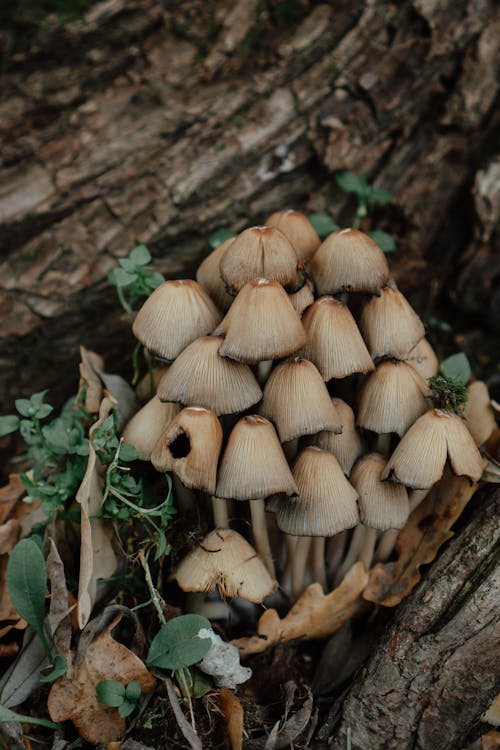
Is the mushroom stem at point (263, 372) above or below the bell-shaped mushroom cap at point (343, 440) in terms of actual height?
above

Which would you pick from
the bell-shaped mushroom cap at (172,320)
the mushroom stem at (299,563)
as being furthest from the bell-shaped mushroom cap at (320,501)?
the bell-shaped mushroom cap at (172,320)

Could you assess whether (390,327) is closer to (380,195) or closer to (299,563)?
(299,563)

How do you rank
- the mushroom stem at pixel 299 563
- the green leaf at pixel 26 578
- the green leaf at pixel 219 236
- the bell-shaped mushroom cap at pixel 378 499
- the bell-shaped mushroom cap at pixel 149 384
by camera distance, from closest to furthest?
the green leaf at pixel 26 578 → the bell-shaped mushroom cap at pixel 378 499 → the mushroom stem at pixel 299 563 → the bell-shaped mushroom cap at pixel 149 384 → the green leaf at pixel 219 236

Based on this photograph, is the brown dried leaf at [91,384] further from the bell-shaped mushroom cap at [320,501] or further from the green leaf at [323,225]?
the green leaf at [323,225]

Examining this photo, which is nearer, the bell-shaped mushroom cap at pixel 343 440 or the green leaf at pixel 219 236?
the bell-shaped mushroom cap at pixel 343 440

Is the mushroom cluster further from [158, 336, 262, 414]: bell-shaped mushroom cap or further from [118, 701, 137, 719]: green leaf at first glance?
[118, 701, 137, 719]: green leaf

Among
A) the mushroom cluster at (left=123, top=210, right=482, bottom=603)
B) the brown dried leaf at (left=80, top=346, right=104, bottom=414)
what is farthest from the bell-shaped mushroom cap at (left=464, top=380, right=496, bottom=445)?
the brown dried leaf at (left=80, top=346, right=104, bottom=414)

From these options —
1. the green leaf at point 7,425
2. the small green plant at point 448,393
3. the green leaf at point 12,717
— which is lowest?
the green leaf at point 12,717
